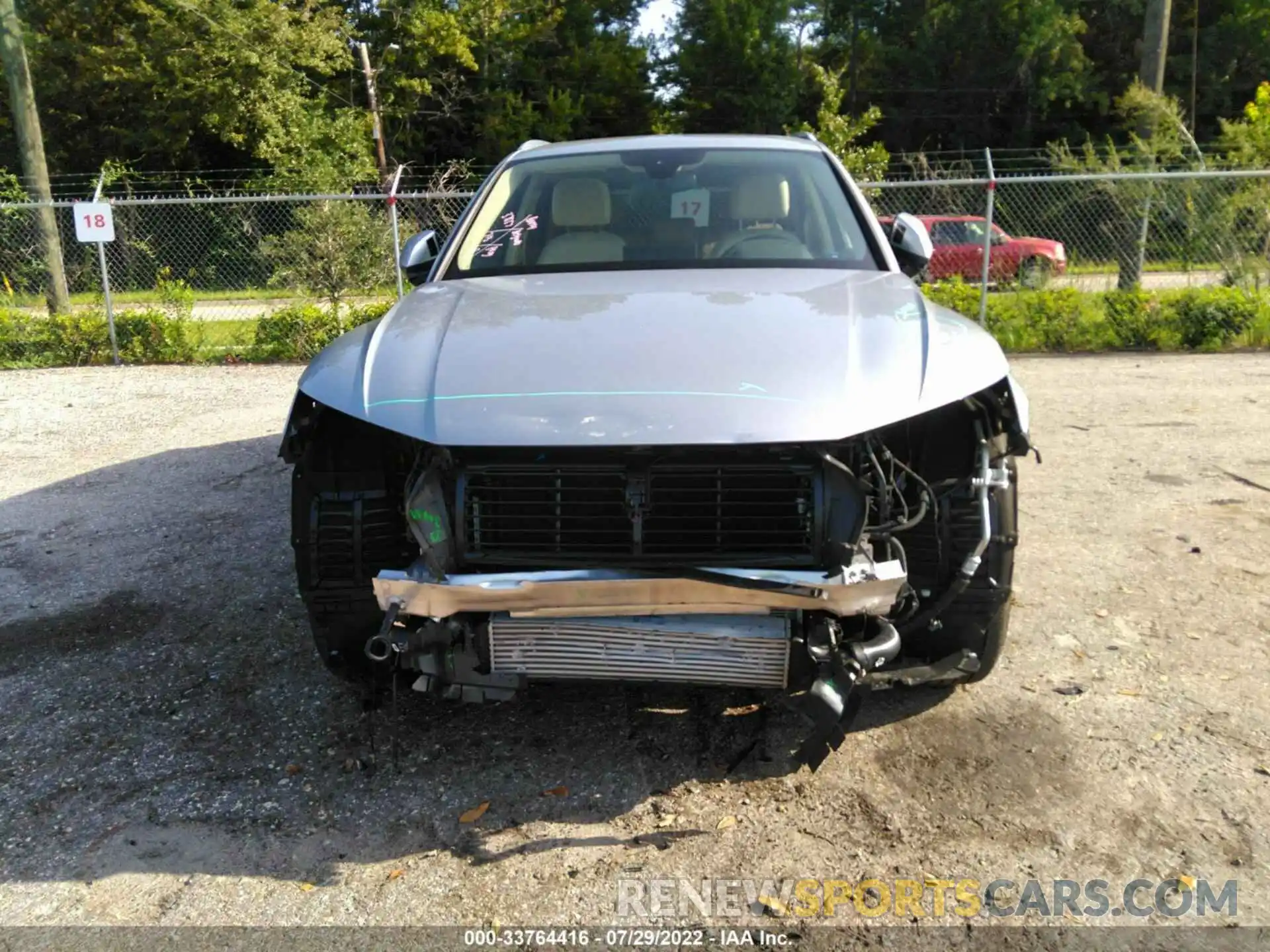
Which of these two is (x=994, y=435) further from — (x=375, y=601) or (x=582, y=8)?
(x=582, y=8)

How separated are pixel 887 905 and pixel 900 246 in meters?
2.57

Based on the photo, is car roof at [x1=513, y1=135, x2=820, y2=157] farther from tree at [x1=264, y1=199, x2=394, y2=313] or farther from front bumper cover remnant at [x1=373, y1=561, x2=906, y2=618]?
tree at [x1=264, y1=199, x2=394, y2=313]

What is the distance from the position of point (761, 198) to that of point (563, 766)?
238 cm

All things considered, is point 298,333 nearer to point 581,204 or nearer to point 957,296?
point 957,296

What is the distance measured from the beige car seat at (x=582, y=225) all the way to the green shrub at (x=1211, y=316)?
8.94 meters

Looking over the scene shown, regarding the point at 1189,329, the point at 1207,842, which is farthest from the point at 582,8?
the point at 1207,842

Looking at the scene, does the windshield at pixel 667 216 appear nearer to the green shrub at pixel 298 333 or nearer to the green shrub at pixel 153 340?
the green shrub at pixel 298 333

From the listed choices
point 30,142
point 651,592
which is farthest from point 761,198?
point 30,142

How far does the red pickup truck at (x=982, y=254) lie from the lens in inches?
467

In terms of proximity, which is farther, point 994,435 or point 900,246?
point 900,246

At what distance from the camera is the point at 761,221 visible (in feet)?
13.3

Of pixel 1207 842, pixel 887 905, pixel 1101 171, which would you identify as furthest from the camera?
pixel 1101 171

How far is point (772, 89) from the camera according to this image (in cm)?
3288

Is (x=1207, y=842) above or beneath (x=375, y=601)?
beneath
